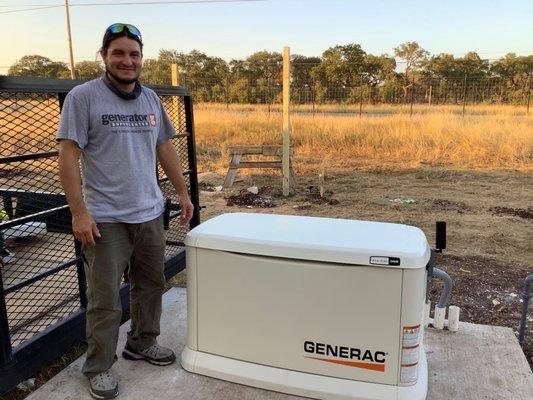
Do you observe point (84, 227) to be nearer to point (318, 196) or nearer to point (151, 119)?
point (151, 119)

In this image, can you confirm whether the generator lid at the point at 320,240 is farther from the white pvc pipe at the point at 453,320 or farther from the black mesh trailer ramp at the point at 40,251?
the white pvc pipe at the point at 453,320

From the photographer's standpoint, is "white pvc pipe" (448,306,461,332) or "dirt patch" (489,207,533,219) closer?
"white pvc pipe" (448,306,461,332)

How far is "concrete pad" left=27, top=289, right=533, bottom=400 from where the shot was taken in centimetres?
237

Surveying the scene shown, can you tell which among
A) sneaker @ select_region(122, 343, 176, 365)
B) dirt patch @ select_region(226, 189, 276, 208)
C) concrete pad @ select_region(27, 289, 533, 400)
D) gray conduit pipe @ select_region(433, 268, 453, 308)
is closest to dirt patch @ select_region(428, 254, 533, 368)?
concrete pad @ select_region(27, 289, 533, 400)

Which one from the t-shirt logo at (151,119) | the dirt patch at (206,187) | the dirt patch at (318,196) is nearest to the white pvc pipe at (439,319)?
the t-shirt logo at (151,119)

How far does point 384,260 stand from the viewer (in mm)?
2049

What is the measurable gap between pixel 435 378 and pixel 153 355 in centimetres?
150

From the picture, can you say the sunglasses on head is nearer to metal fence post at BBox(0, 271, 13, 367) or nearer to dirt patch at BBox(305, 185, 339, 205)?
metal fence post at BBox(0, 271, 13, 367)

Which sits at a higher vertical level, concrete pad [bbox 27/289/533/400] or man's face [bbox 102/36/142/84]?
man's face [bbox 102/36/142/84]

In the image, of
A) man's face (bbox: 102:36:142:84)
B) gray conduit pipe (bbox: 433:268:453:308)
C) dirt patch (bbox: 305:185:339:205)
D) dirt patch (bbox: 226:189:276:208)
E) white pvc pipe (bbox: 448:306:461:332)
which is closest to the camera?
man's face (bbox: 102:36:142:84)

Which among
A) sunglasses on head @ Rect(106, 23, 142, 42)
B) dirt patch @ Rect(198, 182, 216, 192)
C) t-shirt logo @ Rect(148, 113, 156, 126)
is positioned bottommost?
dirt patch @ Rect(198, 182, 216, 192)

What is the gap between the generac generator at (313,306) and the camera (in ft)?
6.91

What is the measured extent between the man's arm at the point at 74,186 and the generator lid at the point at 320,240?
496mm

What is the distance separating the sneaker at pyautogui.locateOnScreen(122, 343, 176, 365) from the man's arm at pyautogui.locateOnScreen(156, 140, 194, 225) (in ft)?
2.31
